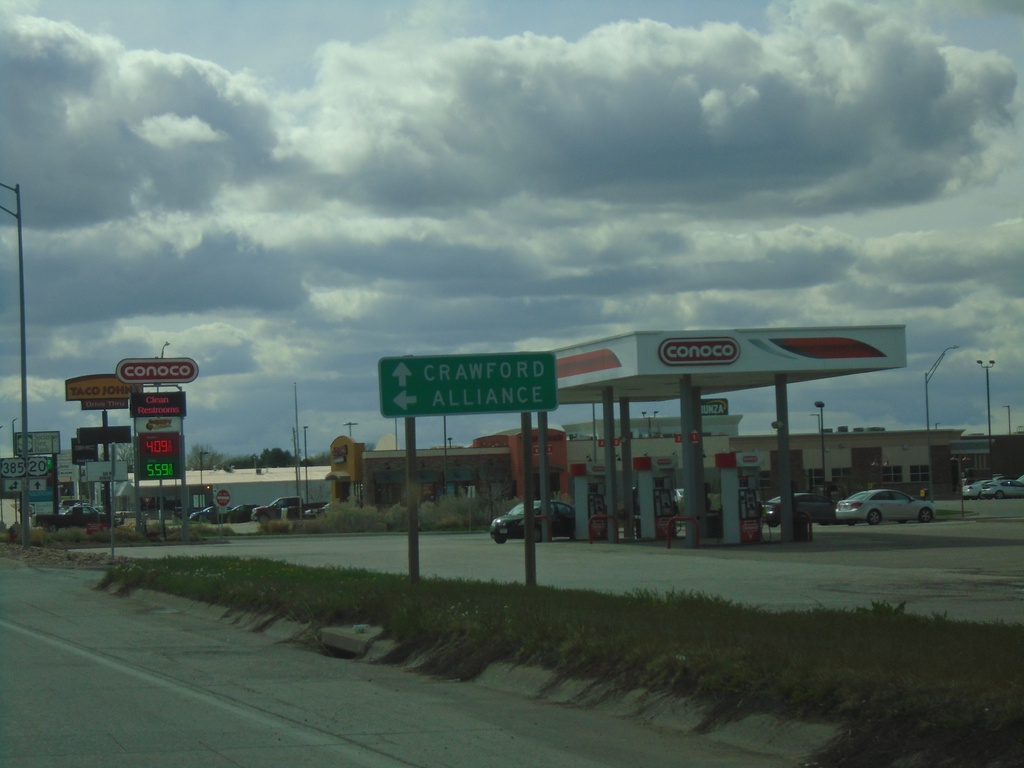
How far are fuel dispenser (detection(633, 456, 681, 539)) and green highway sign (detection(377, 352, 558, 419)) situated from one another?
69.1ft

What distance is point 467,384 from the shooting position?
16984 millimetres

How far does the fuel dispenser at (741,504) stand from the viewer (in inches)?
1356

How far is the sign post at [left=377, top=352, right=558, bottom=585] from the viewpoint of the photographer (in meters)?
16.8

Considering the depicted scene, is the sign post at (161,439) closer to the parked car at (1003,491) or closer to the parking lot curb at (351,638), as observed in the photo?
the parking lot curb at (351,638)

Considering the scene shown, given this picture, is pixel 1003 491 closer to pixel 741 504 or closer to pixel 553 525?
pixel 553 525

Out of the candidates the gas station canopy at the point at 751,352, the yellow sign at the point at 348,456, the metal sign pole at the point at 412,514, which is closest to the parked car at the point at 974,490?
the yellow sign at the point at 348,456

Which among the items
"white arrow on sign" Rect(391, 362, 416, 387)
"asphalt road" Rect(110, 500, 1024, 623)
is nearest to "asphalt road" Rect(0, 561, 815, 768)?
"white arrow on sign" Rect(391, 362, 416, 387)

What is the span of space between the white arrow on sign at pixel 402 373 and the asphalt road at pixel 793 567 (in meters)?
4.49

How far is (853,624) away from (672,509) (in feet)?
91.5

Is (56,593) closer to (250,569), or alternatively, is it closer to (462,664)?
(250,569)

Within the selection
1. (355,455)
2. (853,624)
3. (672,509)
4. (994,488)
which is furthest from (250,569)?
(994,488)

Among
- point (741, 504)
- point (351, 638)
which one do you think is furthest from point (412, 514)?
point (741, 504)

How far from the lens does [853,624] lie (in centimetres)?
1148

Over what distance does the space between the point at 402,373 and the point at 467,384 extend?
0.94 m
